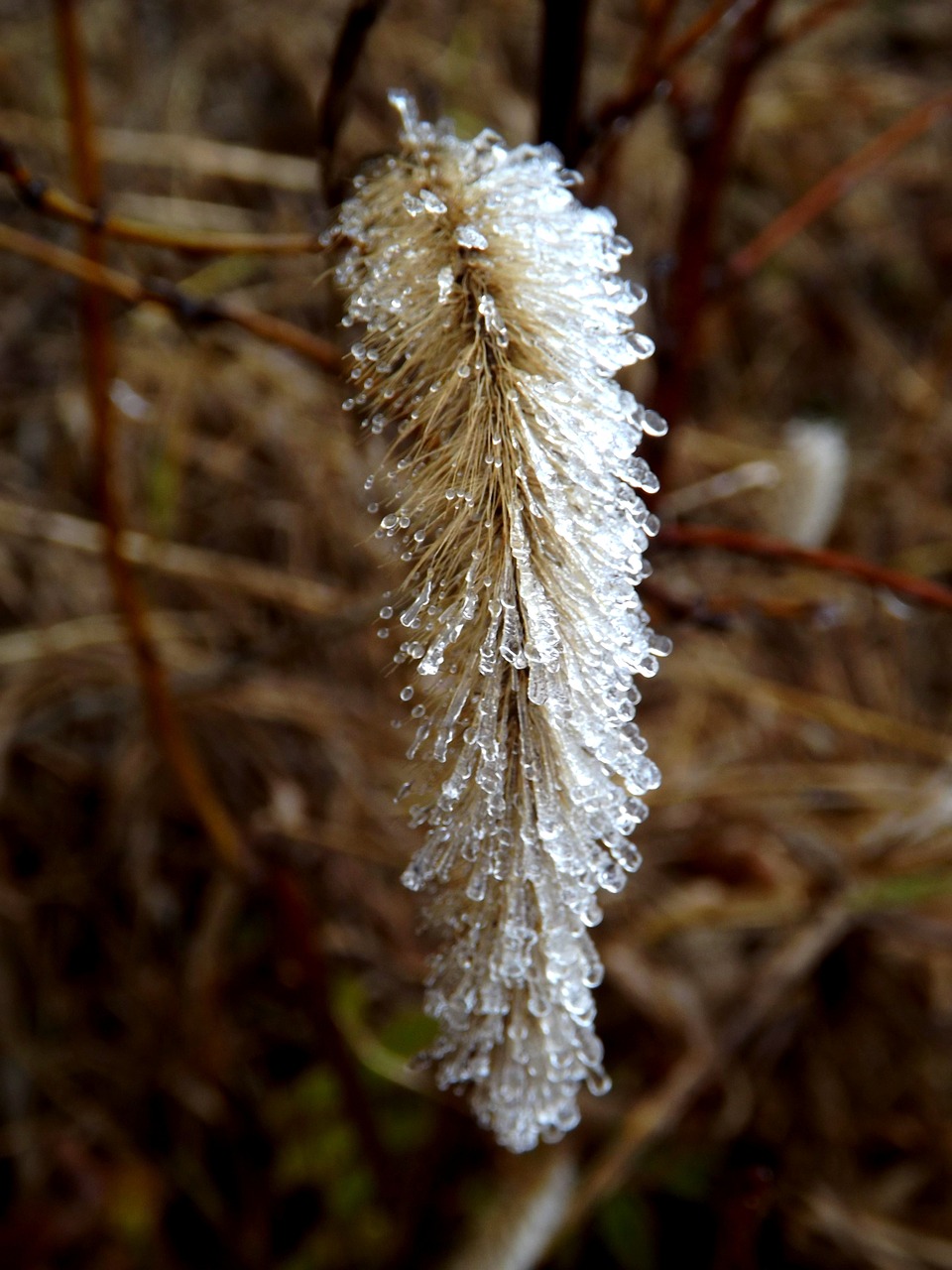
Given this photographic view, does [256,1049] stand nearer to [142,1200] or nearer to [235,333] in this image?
[142,1200]

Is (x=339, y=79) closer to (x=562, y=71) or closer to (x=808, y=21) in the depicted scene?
(x=562, y=71)

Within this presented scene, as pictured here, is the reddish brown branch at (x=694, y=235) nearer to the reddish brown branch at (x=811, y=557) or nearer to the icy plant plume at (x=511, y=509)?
the reddish brown branch at (x=811, y=557)

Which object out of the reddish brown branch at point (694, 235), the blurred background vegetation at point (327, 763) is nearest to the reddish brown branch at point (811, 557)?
A: the blurred background vegetation at point (327, 763)

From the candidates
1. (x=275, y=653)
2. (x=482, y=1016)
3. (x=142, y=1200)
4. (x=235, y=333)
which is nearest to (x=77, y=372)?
(x=235, y=333)

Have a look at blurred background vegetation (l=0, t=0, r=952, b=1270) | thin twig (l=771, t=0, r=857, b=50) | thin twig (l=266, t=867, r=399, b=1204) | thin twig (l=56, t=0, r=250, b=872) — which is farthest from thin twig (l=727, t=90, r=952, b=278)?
thin twig (l=266, t=867, r=399, b=1204)

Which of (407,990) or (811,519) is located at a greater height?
(811,519)

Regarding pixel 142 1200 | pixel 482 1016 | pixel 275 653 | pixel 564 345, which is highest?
pixel 275 653

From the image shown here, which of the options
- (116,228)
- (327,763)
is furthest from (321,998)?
(116,228)
